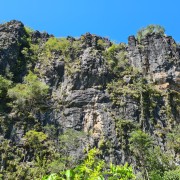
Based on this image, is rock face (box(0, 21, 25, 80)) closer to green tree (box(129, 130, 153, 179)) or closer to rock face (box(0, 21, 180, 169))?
rock face (box(0, 21, 180, 169))

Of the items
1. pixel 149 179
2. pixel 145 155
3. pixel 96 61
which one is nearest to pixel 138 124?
pixel 145 155

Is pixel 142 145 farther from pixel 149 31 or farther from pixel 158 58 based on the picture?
pixel 149 31

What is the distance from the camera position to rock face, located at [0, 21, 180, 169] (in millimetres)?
31438

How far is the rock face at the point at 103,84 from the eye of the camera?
103 feet

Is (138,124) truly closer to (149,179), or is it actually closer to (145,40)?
(149,179)

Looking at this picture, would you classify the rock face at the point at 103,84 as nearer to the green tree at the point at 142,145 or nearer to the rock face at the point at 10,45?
the rock face at the point at 10,45

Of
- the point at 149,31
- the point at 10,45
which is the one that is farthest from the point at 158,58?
the point at 10,45

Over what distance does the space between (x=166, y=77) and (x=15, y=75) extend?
680 inches

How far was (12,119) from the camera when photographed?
30.9 m

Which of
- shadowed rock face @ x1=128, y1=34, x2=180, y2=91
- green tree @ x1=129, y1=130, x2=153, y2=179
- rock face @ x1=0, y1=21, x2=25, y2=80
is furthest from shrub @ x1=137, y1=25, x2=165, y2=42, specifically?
green tree @ x1=129, y1=130, x2=153, y2=179

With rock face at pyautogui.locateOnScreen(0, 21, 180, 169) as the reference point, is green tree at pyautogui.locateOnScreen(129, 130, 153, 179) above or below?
below

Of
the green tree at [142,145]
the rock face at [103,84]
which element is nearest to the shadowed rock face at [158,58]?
the rock face at [103,84]

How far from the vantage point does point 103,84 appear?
35.3 m

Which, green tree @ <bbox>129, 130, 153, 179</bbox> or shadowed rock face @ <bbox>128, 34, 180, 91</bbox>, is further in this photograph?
shadowed rock face @ <bbox>128, 34, 180, 91</bbox>
